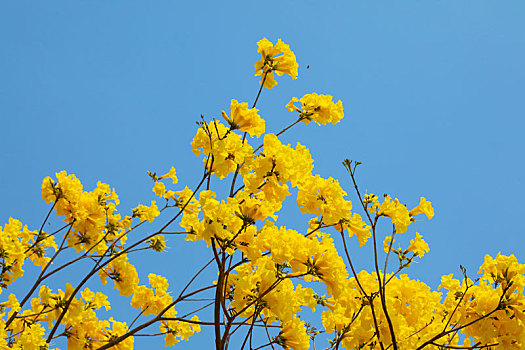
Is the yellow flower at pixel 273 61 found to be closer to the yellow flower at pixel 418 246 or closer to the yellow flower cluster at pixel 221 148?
the yellow flower cluster at pixel 221 148

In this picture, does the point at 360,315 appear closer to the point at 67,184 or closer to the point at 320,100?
the point at 320,100

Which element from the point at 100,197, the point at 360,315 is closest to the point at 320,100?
the point at 360,315

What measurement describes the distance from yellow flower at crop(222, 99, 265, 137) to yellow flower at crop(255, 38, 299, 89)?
63 cm

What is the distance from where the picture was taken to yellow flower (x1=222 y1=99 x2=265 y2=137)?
10.0 feet

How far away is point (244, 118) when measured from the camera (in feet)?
10.1

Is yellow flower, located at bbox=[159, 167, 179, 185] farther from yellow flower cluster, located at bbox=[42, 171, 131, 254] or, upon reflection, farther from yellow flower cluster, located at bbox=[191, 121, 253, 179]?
yellow flower cluster, located at bbox=[191, 121, 253, 179]

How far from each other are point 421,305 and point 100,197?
285cm

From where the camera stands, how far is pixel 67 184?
3.55m

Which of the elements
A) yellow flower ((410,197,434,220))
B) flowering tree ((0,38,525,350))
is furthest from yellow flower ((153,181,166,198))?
yellow flower ((410,197,434,220))

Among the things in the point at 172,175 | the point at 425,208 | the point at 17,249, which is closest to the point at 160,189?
the point at 172,175

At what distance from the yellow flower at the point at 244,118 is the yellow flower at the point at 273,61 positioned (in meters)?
0.63

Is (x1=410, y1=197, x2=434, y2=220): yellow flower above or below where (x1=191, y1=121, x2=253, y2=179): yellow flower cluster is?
below

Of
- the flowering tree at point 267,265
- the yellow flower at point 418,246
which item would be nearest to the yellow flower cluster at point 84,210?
the flowering tree at point 267,265

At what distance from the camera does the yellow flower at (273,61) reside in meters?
3.60
